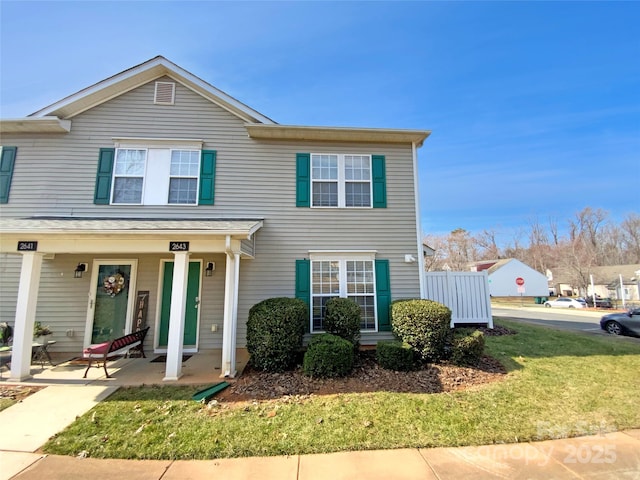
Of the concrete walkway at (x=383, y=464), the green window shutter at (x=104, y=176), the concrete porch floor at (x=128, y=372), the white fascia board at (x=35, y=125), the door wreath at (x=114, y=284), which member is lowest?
the concrete walkway at (x=383, y=464)

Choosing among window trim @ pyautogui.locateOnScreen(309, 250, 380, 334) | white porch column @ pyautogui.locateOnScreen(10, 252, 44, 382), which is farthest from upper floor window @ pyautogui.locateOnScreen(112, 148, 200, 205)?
window trim @ pyautogui.locateOnScreen(309, 250, 380, 334)

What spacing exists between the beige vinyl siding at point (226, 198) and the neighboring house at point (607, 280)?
38340 millimetres

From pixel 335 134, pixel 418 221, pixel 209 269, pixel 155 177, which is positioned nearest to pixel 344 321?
pixel 418 221

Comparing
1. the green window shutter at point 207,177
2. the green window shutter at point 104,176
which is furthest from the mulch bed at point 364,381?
the green window shutter at point 104,176

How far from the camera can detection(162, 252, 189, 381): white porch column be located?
17.5 ft

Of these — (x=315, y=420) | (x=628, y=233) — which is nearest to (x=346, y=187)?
(x=315, y=420)

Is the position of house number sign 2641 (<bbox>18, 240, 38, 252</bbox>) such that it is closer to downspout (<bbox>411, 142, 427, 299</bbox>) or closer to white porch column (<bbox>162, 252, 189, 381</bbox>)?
white porch column (<bbox>162, 252, 189, 381</bbox>)

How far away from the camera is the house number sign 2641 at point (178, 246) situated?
5625 millimetres

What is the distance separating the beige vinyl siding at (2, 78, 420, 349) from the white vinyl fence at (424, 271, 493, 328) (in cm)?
168

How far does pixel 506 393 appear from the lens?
4.65 metres

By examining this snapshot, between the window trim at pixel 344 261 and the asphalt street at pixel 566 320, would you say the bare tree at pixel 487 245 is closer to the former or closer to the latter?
the asphalt street at pixel 566 320

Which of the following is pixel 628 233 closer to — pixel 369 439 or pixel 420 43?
pixel 420 43

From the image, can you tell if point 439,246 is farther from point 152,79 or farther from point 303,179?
point 152,79

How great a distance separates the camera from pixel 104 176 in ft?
24.7
